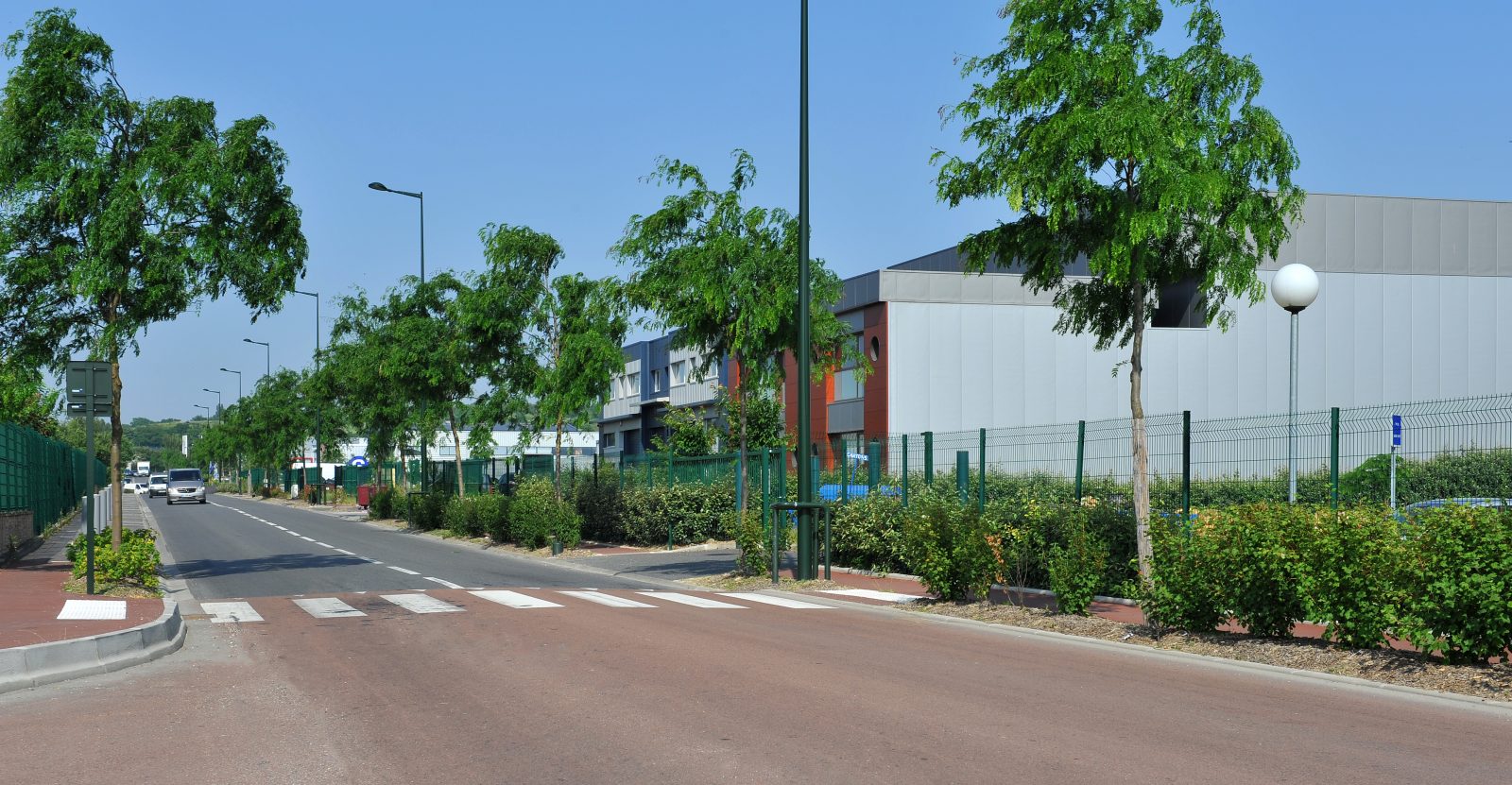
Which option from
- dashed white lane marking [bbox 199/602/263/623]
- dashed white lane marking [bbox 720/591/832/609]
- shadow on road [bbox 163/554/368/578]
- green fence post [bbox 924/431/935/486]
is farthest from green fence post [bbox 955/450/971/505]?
shadow on road [bbox 163/554/368/578]

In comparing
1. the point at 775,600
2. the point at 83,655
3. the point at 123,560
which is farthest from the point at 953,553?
the point at 123,560

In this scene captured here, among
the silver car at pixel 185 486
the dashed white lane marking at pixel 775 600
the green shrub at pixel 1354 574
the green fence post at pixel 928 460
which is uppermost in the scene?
the green fence post at pixel 928 460

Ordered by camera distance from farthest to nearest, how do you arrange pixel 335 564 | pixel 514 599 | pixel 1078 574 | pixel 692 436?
pixel 692 436
pixel 335 564
pixel 514 599
pixel 1078 574

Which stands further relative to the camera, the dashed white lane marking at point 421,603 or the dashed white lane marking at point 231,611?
the dashed white lane marking at point 421,603

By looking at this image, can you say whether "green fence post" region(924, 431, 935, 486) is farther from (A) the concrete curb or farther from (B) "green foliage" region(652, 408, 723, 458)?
(B) "green foliage" region(652, 408, 723, 458)

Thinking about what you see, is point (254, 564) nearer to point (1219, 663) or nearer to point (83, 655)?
point (83, 655)

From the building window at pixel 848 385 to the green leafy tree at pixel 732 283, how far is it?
24269 mm

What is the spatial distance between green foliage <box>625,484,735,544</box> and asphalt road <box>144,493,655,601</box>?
336cm

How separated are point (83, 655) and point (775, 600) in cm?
937

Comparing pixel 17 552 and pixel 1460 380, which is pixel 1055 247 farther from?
pixel 1460 380

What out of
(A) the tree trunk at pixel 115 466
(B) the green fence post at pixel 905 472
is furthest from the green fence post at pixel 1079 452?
(A) the tree trunk at pixel 115 466

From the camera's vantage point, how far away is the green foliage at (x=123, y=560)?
16.9 metres

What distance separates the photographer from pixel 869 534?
2255cm

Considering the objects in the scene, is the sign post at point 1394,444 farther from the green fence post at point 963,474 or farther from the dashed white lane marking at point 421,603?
the dashed white lane marking at point 421,603
